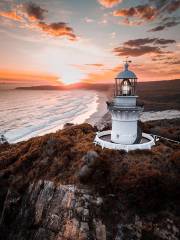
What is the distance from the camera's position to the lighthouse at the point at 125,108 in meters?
17.4

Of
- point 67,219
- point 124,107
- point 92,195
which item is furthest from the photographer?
point 124,107

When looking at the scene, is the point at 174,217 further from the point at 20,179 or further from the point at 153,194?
the point at 20,179

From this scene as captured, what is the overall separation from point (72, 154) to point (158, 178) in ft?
20.0

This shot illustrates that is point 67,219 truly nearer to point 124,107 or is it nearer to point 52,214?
point 52,214

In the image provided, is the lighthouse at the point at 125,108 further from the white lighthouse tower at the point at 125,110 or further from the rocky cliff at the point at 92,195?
the rocky cliff at the point at 92,195

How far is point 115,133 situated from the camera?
18.3 m

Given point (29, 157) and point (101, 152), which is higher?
point (101, 152)

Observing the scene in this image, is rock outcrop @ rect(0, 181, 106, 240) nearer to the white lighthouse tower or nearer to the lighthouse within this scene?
the white lighthouse tower

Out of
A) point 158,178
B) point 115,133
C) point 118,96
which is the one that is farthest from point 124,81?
point 158,178

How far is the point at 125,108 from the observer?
1708 cm

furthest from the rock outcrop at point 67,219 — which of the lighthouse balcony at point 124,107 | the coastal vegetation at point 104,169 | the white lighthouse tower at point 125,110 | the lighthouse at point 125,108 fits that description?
the lighthouse balcony at point 124,107

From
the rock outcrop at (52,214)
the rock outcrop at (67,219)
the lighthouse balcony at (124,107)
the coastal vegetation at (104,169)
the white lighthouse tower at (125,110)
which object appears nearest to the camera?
the rock outcrop at (67,219)

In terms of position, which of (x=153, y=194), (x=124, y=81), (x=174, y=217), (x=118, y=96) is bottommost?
(x=174, y=217)

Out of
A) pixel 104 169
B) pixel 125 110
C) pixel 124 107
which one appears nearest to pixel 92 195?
pixel 104 169
